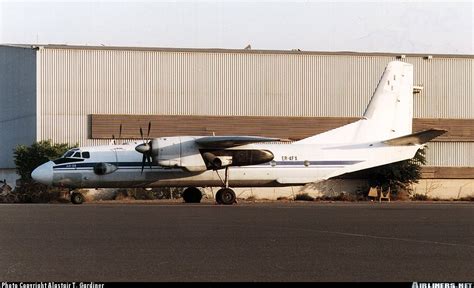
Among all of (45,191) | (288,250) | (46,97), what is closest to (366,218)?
(288,250)

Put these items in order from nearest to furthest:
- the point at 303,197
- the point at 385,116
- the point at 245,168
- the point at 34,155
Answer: the point at 245,168, the point at 385,116, the point at 34,155, the point at 303,197

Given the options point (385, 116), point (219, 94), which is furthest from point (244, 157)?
point (219, 94)

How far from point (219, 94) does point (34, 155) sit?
474 inches

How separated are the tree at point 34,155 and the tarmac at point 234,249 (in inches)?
938

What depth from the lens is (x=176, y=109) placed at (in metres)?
52.2

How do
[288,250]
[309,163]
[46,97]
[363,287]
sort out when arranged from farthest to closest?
[46,97] < [309,163] < [288,250] < [363,287]

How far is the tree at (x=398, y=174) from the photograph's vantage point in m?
48.2

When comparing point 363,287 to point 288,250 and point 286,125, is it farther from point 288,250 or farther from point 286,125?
point 286,125

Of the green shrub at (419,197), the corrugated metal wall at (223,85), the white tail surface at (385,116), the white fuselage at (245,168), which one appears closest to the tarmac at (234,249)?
the white fuselage at (245,168)

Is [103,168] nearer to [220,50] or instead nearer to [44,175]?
[44,175]

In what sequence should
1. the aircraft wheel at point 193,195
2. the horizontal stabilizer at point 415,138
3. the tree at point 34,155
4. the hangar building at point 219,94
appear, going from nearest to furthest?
the horizontal stabilizer at point 415,138 < the aircraft wheel at point 193,195 < the tree at point 34,155 < the hangar building at point 219,94

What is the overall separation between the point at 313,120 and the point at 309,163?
14.6 meters

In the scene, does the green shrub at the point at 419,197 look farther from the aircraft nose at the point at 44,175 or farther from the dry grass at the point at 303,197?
the aircraft nose at the point at 44,175

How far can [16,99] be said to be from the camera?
5412cm
